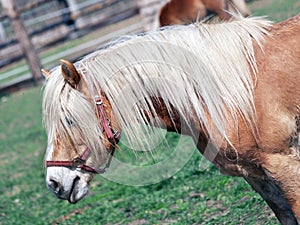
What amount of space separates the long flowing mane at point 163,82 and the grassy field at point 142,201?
30.2 inches

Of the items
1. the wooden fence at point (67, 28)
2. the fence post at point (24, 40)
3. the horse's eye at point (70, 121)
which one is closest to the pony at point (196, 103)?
the horse's eye at point (70, 121)

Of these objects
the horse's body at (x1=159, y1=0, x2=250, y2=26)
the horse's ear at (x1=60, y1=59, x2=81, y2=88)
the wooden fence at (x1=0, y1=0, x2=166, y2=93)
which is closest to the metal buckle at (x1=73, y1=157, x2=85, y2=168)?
the horse's ear at (x1=60, y1=59, x2=81, y2=88)

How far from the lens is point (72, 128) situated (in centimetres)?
337

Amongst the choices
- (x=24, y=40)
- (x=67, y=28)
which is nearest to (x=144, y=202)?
(x=24, y=40)

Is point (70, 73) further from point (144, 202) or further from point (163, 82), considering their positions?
point (144, 202)

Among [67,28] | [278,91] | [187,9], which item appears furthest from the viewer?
[67,28]

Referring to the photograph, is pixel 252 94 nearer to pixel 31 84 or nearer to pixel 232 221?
pixel 232 221

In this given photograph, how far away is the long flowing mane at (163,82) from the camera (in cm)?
334

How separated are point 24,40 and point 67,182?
11994 millimetres

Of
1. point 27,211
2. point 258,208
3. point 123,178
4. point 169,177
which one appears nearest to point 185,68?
point 123,178

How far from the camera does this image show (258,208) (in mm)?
4660

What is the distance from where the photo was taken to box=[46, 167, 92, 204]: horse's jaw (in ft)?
11.2

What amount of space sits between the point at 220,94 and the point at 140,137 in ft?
1.61

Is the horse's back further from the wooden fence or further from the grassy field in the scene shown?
the wooden fence
